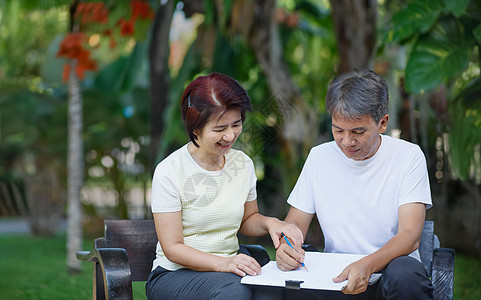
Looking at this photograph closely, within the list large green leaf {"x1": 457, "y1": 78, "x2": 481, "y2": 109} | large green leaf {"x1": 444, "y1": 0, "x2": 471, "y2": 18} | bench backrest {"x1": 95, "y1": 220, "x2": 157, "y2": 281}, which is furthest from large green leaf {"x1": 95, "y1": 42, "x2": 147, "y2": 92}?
bench backrest {"x1": 95, "y1": 220, "x2": 157, "y2": 281}

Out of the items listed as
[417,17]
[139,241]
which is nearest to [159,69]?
[417,17]

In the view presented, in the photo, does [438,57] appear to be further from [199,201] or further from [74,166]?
[74,166]

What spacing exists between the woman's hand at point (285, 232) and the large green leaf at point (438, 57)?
2253 mm

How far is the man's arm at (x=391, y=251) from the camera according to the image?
2053 millimetres

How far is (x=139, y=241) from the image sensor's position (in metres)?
2.61

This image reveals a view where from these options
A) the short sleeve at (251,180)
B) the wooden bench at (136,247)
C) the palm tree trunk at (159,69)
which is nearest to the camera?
the wooden bench at (136,247)

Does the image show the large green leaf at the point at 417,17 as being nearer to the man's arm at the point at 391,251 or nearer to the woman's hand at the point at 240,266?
the man's arm at the point at 391,251

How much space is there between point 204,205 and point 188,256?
0.72 ft

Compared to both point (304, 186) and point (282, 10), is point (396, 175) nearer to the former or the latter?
point (304, 186)

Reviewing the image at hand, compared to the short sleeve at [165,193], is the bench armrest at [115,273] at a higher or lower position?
lower

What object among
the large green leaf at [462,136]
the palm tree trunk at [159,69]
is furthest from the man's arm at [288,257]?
the palm tree trunk at [159,69]

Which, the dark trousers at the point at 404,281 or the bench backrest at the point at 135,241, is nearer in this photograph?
the dark trousers at the point at 404,281

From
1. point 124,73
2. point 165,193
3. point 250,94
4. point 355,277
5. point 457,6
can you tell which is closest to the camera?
point 355,277

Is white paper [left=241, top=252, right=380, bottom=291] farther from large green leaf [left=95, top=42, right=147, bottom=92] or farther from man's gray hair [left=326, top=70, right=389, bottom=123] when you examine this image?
large green leaf [left=95, top=42, right=147, bottom=92]
